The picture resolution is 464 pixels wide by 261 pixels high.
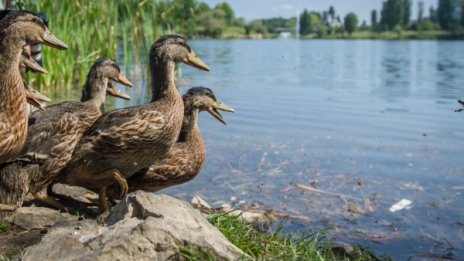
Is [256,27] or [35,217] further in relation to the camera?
[256,27]

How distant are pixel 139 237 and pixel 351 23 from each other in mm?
103358

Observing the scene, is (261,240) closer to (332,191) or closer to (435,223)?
(435,223)

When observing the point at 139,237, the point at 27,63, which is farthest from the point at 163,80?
the point at 139,237

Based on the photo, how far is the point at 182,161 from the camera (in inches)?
217

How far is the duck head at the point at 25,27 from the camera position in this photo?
446 cm

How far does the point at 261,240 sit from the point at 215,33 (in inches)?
3051

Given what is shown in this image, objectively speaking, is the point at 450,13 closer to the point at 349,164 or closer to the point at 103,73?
the point at 349,164

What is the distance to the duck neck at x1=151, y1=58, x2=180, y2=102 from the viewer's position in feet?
17.3

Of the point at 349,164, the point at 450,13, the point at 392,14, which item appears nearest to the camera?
the point at 349,164

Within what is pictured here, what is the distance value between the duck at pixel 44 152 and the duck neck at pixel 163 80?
0.56m

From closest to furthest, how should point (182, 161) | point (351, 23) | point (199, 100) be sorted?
point (182, 161) < point (199, 100) < point (351, 23)

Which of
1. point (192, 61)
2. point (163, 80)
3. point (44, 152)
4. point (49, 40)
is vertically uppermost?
point (49, 40)

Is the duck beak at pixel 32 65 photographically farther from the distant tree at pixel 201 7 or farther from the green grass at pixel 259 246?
the distant tree at pixel 201 7

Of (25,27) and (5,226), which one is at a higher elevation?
(25,27)
